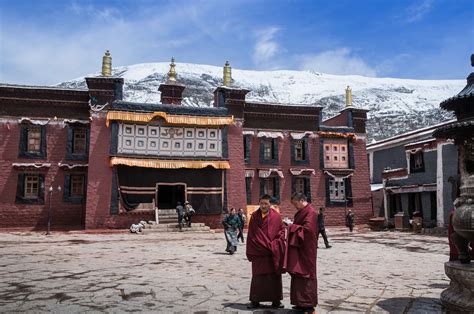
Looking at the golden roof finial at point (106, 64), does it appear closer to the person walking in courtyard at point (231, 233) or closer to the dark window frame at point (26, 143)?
the dark window frame at point (26, 143)

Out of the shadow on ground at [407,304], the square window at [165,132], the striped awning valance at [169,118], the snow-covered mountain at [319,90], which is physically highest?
the snow-covered mountain at [319,90]

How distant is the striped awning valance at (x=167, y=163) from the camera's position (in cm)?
2158

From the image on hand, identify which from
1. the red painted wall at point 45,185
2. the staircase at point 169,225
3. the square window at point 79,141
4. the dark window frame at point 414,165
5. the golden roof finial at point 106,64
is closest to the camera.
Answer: the staircase at point 169,225

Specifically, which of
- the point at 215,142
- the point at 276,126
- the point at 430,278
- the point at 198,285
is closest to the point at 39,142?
the point at 215,142

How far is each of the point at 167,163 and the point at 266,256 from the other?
1743 centimetres

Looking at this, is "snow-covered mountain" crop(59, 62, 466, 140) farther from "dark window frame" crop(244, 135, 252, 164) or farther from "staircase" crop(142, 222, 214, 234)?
"staircase" crop(142, 222, 214, 234)

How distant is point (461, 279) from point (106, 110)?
20303 millimetres

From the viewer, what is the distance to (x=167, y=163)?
883 inches

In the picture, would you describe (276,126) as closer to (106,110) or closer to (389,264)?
(106,110)

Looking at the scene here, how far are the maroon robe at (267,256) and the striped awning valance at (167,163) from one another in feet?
55.5

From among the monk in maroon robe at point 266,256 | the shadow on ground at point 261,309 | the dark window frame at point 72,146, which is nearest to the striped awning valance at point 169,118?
the dark window frame at point 72,146

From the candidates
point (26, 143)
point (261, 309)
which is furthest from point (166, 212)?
point (261, 309)

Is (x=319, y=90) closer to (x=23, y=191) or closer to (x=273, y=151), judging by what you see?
(x=273, y=151)

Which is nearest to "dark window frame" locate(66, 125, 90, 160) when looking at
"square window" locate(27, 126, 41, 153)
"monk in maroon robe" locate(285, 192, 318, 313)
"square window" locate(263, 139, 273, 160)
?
"square window" locate(27, 126, 41, 153)
